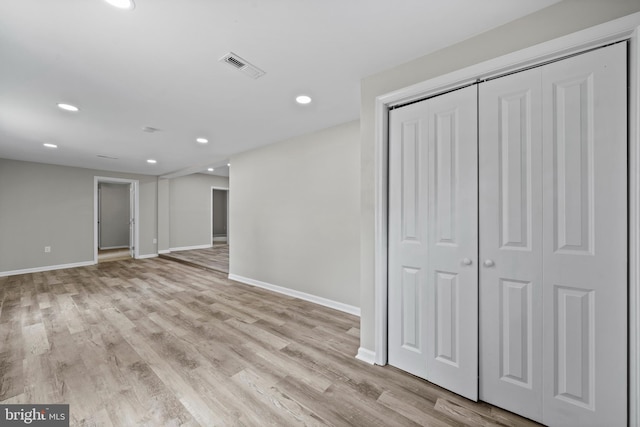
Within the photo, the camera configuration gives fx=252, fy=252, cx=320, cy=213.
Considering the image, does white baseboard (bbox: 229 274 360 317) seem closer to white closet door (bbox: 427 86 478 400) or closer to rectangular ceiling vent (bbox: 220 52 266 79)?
white closet door (bbox: 427 86 478 400)

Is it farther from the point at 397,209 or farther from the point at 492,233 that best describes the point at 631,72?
the point at 397,209

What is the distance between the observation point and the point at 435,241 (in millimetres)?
1783

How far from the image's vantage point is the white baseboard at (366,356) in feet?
6.68

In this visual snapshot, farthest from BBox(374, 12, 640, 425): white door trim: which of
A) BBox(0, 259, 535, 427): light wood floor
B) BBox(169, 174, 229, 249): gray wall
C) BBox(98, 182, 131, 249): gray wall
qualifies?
BBox(98, 182, 131, 249): gray wall

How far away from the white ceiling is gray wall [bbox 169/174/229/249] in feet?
14.6

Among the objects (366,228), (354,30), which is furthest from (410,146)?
(354,30)

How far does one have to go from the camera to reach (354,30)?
62.5 inches

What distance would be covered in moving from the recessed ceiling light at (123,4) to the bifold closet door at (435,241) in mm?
1755

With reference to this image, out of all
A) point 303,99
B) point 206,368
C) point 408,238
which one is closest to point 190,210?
point 303,99

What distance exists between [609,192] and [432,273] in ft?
3.27

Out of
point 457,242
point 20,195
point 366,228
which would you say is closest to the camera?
point 457,242

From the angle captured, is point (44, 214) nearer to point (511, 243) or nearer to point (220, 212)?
point (220, 212)

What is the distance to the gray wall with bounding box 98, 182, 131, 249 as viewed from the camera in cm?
818
